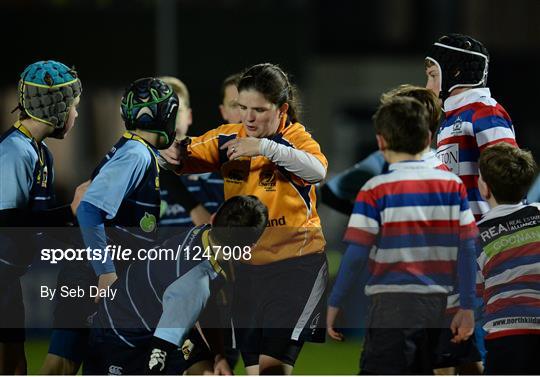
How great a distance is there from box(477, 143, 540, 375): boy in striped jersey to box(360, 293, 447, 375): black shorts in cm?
56

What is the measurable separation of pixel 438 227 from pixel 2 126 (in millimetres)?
19281

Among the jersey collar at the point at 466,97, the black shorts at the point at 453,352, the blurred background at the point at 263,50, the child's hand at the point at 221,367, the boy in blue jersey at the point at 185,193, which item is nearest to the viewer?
the black shorts at the point at 453,352

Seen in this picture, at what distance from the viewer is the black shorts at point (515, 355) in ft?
19.7

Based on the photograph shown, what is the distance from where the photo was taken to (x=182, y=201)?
8.00 meters

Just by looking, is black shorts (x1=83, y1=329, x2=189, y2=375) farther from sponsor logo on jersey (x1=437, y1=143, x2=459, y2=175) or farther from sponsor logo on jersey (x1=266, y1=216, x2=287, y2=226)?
sponsor logo on jersey (x1=437, y1=143, x2=459, y2=175)

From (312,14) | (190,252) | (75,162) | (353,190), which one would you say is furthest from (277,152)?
(312,14)

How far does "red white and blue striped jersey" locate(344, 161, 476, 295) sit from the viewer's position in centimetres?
546

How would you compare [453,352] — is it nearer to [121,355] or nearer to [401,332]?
[401,332]

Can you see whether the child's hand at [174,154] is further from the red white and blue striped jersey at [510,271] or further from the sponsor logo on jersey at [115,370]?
the red white and blue striped jersey at [510,271]

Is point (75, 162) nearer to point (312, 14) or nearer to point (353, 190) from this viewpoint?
point (312, 14)

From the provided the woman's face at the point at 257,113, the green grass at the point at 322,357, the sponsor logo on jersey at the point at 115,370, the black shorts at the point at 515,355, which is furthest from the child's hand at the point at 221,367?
the green grass at the point at 322,357

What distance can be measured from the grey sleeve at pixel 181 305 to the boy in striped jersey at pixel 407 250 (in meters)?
0.74

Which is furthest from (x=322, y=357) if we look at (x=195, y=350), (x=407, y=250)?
(x=407, y=250)

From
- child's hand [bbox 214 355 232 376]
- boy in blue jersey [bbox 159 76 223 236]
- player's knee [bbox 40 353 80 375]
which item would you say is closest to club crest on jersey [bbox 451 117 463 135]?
child's hand [bbox 214 355 232 376]
